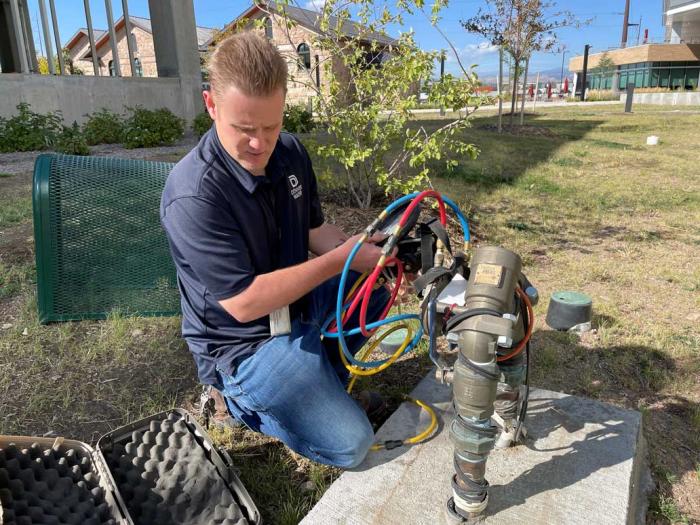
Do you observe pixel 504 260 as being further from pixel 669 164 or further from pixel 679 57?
pixel 679 57

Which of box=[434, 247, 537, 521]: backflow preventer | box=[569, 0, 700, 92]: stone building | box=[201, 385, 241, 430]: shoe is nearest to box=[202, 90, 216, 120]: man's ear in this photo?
box=[434, 247, 537, 521]: backflow preventer

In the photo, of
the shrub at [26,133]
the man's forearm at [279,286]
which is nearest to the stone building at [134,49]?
the shrub at [26,133]

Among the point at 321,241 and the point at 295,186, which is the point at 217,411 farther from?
the point at 295,186

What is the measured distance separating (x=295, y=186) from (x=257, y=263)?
1.18ft

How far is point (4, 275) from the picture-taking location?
140 inches

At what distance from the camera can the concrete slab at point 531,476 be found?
1656 millimetres

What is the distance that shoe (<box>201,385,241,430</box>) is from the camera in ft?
7.38

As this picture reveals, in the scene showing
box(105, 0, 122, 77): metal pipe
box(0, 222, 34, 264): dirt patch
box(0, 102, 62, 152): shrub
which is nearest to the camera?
box(0, 222, 34, 264): dirt patch

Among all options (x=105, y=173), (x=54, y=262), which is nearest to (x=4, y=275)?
(x=54, y=262)

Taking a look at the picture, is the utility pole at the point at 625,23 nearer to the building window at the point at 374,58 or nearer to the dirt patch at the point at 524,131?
the dirt patch at the point at 524,131

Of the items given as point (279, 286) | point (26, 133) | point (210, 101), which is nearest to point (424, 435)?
point (279, 286)

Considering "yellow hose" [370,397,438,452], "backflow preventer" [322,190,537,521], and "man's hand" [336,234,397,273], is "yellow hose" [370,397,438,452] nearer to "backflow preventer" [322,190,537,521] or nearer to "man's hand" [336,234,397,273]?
"backflow preventer" [322,190,537,521]

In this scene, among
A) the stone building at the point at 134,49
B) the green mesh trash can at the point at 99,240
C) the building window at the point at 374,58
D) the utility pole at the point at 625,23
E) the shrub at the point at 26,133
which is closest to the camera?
the green mesh trash can at the point at 99,240

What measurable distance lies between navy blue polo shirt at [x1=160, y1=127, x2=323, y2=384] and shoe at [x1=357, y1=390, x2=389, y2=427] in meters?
0.52
